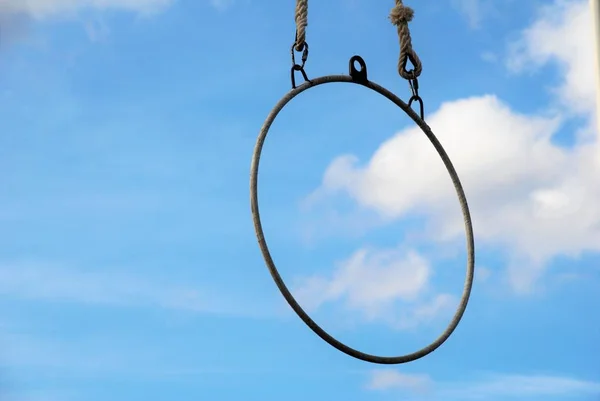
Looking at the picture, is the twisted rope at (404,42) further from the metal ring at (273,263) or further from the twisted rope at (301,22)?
the twisted rope at (301,22)

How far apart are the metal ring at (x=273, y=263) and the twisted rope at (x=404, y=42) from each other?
155 millimetres

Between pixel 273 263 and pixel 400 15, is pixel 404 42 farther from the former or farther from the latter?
pixel 273 263

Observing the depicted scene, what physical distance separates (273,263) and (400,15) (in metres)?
1.10

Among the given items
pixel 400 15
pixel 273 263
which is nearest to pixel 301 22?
pixel 400 15

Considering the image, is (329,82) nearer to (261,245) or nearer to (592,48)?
(261,245)

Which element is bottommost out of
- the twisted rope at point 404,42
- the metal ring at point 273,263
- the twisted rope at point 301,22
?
the metal ring at point 273,263

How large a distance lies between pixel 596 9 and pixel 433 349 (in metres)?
1.21

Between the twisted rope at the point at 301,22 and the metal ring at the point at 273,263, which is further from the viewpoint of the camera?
the twisted rope at the point at 301,22

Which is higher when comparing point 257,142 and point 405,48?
point 405,48

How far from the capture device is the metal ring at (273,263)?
2.82m

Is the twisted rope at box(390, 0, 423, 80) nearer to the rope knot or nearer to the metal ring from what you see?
the rope knot

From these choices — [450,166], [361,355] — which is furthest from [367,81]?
[361,355]

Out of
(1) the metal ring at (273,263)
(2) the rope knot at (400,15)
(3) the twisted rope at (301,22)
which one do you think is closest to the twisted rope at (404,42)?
(2) the rope knot at (400,15)

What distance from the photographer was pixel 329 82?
3.09 meters
